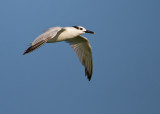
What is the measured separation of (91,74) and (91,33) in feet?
4.63

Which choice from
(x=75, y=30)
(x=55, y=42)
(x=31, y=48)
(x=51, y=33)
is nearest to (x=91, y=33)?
(x=75, y=30)

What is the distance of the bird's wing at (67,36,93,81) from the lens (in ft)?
28.8

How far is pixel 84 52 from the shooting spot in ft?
29.2

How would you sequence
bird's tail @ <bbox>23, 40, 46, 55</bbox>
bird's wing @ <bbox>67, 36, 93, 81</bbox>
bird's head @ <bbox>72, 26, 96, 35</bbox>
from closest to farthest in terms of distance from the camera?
1. bird's tail @ <bbox>23, 40, 46, 55</bbox>
2. bird's head @ <bbox>72, 26, 96, 35</bbox>
3. bird's wing @ <bbox>67, 36, 93, 81</bbox>

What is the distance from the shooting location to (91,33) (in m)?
8.00

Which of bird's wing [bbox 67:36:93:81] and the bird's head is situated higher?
the bird's head

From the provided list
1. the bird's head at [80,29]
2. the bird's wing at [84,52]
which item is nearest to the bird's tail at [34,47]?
the bird's head at [80,29]

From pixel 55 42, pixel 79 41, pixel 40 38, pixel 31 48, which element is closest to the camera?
pixel 31 48

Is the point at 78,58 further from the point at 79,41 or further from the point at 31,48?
the point at 31,48

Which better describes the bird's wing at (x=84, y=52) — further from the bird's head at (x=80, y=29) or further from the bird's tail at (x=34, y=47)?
the bird's tail at (x=34, y=47)

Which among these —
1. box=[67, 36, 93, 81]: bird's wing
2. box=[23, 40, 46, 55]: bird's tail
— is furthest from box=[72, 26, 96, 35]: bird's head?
box=[23, 40, 46, 55]: bird's tail

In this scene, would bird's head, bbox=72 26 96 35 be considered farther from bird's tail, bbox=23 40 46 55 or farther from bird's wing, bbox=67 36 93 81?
bird's tail, bbox=23 40 46 55

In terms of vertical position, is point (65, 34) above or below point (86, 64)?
above

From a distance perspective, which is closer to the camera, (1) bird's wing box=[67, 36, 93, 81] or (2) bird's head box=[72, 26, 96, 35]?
(2) bird's head box=[72, 26, 96, 35]
